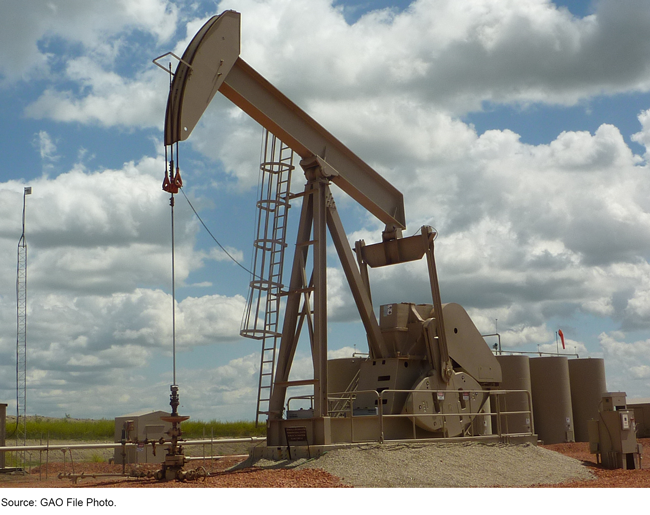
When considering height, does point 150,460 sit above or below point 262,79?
below

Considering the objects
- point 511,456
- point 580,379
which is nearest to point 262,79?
point 511,456

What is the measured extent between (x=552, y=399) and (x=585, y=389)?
1.75 metres

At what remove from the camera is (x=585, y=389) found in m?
22.6

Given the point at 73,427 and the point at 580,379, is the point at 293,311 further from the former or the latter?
the point at 73,427

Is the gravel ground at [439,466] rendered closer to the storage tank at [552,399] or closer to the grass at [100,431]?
the storage tank at [552,399]

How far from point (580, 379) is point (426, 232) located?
→ 11.7 meters

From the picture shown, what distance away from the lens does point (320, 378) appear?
37.9 ft

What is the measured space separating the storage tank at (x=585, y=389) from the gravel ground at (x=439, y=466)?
1055cm

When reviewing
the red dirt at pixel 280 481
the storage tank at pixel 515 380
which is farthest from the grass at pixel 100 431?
the red dirt at pixel 280 481

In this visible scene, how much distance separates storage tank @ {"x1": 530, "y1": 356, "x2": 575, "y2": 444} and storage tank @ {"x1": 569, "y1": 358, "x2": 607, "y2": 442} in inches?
26.5

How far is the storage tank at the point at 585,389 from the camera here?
73.2 ft

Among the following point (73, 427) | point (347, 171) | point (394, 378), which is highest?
point (347, 171)

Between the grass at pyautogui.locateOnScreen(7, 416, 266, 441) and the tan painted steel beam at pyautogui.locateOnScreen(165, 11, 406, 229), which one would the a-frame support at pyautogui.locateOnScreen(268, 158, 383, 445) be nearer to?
the tan painted steel beam at pyautogui.locateOnScreen(165, 11, 406, 229)

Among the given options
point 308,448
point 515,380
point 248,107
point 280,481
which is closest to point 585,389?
point 515,380
